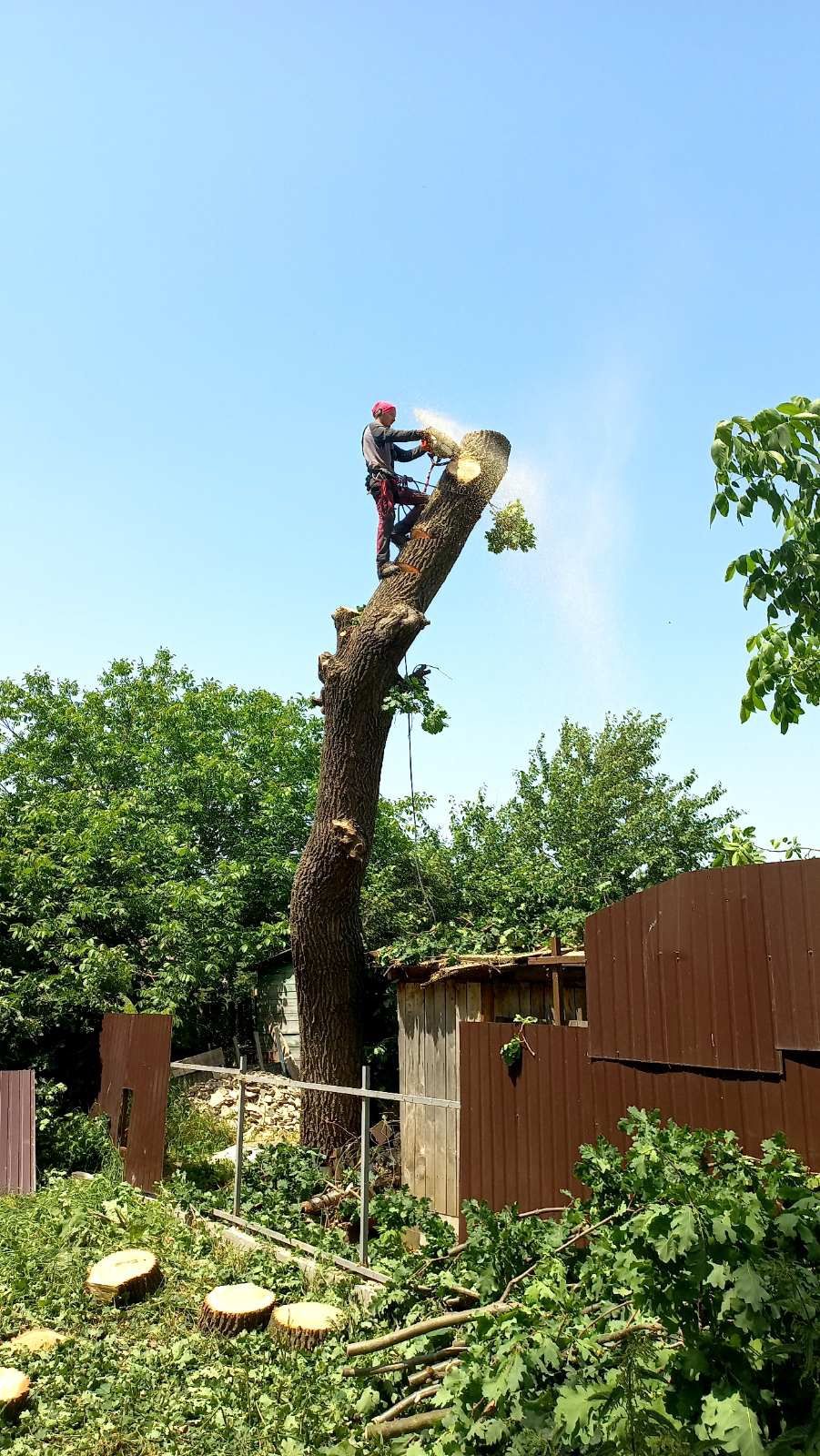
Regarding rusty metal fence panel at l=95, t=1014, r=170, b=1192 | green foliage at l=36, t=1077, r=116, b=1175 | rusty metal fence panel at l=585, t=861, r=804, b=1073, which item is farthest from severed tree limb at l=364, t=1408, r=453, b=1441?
green foliage at l=36, t=1077, r=116, b=1175

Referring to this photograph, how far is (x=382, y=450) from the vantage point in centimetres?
962

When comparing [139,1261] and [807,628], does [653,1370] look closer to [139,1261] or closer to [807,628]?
[807,628]

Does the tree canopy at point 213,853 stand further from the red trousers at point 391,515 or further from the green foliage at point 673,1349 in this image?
the green foliage at point 673,1349

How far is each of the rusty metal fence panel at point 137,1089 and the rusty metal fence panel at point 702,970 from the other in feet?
17.4

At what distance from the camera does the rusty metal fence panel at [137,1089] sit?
9.51 metres

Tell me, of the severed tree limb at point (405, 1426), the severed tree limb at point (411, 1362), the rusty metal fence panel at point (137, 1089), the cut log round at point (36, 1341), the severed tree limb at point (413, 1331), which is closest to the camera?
the severed tree limb at point (405, 1426)

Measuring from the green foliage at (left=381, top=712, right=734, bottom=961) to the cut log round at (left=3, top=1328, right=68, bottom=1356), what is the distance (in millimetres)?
4284

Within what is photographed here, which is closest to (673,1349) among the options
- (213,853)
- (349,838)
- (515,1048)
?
(515,1048)

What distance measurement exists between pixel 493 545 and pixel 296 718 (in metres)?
12.1

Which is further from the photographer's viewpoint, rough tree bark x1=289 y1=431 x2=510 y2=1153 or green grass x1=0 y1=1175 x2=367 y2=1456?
rough tree bark x1=289 y1=431 x2=510 y2=1153

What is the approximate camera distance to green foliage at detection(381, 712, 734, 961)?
997 cm

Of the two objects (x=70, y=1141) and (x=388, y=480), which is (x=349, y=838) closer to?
(x=388, y=480)

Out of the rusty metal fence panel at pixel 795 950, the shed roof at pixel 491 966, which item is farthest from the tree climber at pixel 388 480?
the rusty metal fence panel at pixel 795 950

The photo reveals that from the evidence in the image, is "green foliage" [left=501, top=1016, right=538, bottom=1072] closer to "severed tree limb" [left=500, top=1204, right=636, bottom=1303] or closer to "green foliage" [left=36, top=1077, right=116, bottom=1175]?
"severed tree limb" [left=500, top=1204, right=636, bottom=1303]
